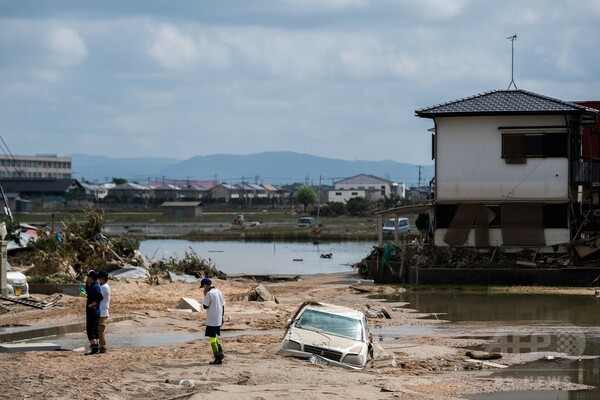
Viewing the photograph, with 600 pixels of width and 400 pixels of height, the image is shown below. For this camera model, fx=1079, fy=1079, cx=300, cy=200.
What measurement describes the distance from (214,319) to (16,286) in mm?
13045

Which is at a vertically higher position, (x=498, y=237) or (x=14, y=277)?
(x=498, y=237)

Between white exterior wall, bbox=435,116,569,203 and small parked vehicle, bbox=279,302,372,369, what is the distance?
2442cm

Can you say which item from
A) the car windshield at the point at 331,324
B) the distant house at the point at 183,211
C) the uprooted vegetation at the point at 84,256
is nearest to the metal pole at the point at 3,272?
the uprooted vegetation at the point at 84,256

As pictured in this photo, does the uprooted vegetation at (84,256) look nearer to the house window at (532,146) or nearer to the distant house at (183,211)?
the house window at (532,146)

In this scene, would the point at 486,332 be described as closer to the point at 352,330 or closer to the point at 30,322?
the point at 352,330

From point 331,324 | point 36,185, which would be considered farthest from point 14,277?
point 36,185

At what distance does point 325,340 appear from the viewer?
21.0 metres

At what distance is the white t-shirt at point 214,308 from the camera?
2050cm

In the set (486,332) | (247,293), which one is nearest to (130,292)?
(247,293)

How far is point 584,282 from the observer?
138 ft

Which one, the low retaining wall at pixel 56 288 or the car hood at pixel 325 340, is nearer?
the car hood at pixel 325 340

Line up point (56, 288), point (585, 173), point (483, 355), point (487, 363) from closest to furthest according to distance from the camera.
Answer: point (487, 363) → point (483, 355) → point (56, 288) → point (585, 173)

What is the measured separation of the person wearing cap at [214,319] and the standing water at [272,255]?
26.4 metres

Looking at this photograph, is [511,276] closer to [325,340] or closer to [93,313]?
[325,340]
